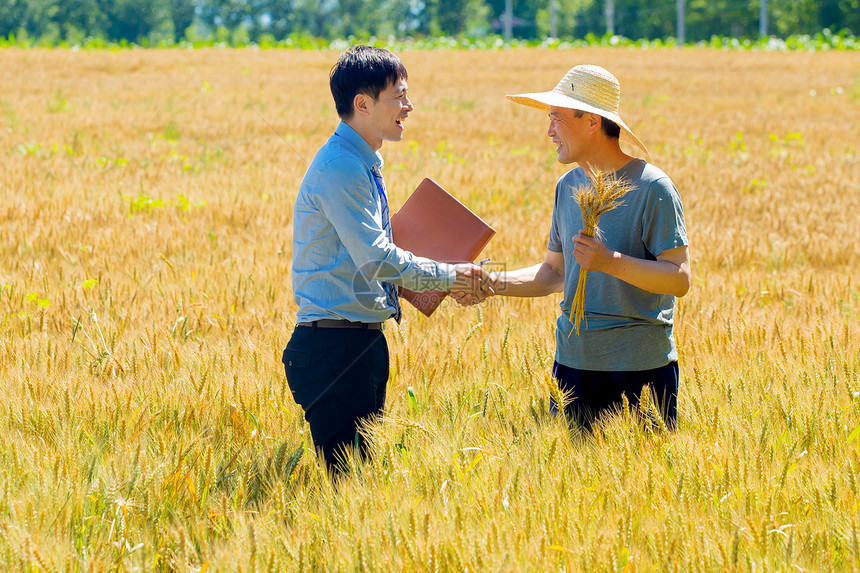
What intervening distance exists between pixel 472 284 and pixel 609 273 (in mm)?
628

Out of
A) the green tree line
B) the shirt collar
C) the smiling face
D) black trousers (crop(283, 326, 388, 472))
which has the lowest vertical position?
black trousers (crop(283, 326, 388, 472))

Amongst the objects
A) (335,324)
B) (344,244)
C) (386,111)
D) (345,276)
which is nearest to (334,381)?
(335,324)

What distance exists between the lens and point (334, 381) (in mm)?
2689

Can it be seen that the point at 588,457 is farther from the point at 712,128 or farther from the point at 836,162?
the point at 712,128

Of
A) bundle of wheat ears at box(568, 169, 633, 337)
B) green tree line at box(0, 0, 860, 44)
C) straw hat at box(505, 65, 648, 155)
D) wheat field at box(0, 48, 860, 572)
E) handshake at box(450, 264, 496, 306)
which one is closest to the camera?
wheat field at box(0, 48, 860, 572)

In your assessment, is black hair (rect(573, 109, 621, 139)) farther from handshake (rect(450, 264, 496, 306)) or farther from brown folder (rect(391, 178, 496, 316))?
handshake (rect(450, 264, 496, 306))

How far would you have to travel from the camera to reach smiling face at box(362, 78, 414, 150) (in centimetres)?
272

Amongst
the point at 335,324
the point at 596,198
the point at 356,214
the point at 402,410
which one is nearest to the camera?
the point at 596,198

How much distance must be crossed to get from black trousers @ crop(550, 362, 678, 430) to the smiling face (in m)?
1.13

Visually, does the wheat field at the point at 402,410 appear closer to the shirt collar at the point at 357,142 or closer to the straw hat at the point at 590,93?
the shirt collar at the point at 357,142

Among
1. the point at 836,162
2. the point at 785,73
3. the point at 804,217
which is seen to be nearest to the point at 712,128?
the point at 836,162

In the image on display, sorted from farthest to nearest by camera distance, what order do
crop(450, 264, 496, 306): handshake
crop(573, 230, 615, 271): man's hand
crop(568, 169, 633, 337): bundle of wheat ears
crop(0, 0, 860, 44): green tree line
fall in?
1. crop(0, 0, 860, 44): green tree line
2. crop(450, 264, 496, 306): handshake
3. crop(573, 230, 615, 271): man's hand
4. crop(568, 169, 633, 337): bundle of wheat ears

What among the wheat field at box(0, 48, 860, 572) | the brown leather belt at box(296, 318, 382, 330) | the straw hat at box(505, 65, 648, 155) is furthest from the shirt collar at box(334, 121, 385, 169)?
the wheat field at box(0, 48, 860, 572)

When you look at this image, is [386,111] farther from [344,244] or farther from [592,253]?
[592,253]
